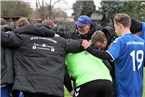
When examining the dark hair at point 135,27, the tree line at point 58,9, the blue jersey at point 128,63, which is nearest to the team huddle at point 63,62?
the blue jersey at point 128,63

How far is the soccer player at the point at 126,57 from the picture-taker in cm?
502

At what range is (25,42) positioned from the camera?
197 inches

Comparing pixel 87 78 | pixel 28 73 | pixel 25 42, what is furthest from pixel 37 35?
pixel 87 78

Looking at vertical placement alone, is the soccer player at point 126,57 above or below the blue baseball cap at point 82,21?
below

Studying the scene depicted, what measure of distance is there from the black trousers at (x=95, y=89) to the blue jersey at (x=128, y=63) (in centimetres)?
18

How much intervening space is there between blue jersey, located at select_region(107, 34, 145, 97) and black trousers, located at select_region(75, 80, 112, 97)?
18 centimetres

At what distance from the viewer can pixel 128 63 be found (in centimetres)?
511

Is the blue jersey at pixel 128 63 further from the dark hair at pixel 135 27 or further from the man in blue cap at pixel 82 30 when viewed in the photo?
the man in blue cap at pixel 82 30

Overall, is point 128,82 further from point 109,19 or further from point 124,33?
point 109,19

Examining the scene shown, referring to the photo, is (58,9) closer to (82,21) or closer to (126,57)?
(82,21)

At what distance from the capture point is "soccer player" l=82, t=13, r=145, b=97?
5.02 m

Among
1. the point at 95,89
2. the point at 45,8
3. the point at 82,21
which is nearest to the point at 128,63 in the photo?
the point at 95,89

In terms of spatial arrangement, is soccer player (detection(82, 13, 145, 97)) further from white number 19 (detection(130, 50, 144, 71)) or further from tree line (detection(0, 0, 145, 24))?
tree line (detection(0, 0, 145, 24))

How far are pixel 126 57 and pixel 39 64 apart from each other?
1.15m
